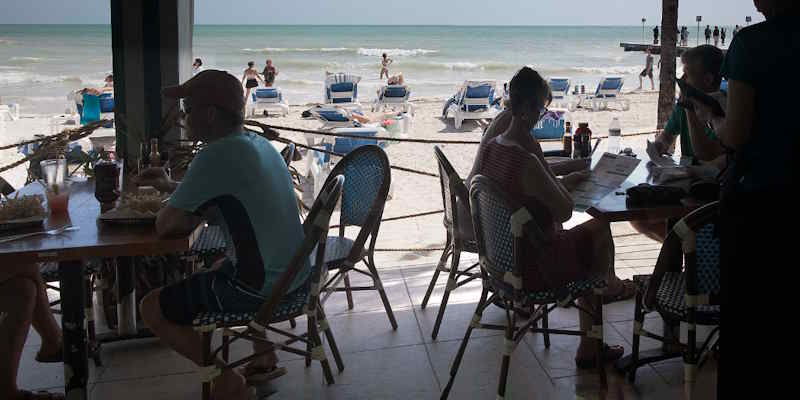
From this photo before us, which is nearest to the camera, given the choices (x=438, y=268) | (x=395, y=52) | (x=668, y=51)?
(x=438, y=268)

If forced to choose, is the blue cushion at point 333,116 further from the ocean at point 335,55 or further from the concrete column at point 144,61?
the ocean at point 335,55

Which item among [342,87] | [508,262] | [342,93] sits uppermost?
[342,87]

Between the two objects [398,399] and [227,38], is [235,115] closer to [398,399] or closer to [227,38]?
[398,399]

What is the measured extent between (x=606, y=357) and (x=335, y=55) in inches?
1398

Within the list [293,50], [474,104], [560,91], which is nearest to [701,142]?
[474,104]

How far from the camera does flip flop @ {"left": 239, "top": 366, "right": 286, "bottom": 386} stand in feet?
10.3

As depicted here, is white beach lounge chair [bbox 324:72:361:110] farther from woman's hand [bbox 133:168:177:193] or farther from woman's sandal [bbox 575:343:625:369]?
woman's hand [bbox 133:168:177:193]

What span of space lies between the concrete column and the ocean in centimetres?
1870

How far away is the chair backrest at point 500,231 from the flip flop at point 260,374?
938 mm

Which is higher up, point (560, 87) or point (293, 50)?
point (293, 50)

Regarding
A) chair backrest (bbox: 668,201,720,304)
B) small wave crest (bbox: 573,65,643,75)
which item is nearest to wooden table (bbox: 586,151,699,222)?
chair backrest (bbox: 668,201,720,304)

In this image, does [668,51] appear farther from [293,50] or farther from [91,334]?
[293,50]

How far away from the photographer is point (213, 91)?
259 cm

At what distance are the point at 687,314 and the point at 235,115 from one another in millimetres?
1558
